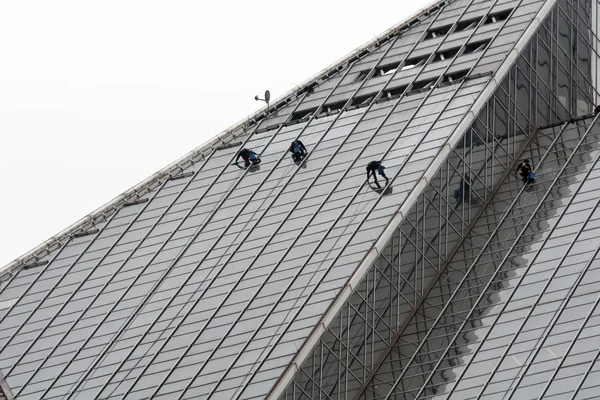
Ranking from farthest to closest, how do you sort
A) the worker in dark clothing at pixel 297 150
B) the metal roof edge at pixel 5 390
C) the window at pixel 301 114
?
1. the window at pixel 301 114
2. the worker in dark clothing at pixel 297 150
3. the metal roof edge at pixel 5 390

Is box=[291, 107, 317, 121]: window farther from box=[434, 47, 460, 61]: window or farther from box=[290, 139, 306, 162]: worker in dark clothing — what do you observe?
box=[434, 47, 460, 61]: window

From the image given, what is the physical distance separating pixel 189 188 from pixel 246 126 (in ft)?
23.8

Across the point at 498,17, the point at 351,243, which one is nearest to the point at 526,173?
the point at 351,243

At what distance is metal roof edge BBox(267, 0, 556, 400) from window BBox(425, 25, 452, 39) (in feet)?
24.6

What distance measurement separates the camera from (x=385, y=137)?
3907 inches

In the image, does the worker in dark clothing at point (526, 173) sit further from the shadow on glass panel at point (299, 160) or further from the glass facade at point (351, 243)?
the shadow on glass panel at point (299, 160)

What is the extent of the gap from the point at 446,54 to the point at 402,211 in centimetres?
2093

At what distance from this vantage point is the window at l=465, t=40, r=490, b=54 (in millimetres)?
105250

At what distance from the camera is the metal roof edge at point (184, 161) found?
104 metres

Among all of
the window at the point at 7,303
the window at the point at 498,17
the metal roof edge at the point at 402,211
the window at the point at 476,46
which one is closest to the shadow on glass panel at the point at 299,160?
the metal roof edge at the point at 402,211

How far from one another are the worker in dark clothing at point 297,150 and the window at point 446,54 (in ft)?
39.7

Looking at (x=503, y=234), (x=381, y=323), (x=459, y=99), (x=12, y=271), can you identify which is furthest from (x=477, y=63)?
(x=12, y=271)

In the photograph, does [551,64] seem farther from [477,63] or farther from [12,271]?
[12,271]

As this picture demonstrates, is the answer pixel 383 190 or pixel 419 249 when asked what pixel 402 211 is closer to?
pixel 419 249
